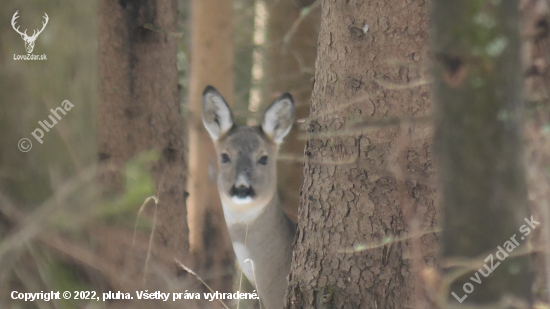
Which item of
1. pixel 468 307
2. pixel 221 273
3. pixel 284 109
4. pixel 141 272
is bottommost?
pixel 221 273

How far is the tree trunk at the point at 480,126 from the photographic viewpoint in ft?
5.02

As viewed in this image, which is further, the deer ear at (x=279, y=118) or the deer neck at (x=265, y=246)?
the deer ear at (x=279, y=118)

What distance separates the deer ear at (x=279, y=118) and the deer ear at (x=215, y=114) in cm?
36

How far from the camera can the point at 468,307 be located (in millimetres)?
1714

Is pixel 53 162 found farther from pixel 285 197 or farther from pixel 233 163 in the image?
pixel 285 197

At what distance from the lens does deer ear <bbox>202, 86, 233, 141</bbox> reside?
520cm

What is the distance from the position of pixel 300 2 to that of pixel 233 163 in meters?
3.29

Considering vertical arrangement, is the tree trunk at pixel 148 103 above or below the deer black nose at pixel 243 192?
above

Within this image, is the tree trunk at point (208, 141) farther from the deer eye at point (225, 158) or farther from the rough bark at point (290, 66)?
the deer eye at point (225, 158)

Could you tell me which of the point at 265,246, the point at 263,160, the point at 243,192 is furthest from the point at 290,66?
→ the point at 265,246

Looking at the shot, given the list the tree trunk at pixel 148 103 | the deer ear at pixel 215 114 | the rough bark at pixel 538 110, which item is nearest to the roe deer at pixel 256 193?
the deer ear at pixel 215 114

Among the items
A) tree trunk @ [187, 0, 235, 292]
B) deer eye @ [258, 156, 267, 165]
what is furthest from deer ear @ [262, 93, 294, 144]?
tree trunk @ [187, 0, 235, 292]

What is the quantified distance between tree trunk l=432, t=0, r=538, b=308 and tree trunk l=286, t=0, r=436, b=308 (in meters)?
1.52

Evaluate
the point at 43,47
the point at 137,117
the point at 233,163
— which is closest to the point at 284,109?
the point at 233,163
